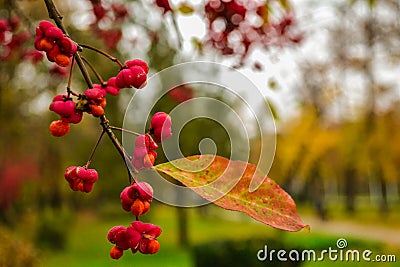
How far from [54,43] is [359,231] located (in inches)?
510

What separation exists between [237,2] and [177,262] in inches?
336

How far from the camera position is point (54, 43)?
0.74 m

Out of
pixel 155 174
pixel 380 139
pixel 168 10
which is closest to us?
pixel 155 174

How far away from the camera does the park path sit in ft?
36.0

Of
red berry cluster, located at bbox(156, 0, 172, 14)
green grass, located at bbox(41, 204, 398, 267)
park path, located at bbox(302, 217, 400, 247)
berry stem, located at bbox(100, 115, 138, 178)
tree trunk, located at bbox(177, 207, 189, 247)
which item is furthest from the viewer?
tree trunk, located at bbox(177, 207, 189, 247)

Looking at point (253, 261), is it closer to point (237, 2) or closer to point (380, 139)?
point (237, 2)

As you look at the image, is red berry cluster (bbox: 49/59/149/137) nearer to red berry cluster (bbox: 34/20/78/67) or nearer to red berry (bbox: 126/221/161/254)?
red berry cluster (bbox: 34/20/78/67)

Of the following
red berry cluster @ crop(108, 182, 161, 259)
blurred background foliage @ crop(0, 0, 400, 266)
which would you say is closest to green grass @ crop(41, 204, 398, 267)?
blurred background foliage @ crop(0, 0, 400, 266)

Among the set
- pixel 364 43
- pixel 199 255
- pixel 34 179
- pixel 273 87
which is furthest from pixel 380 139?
pixel 273 87

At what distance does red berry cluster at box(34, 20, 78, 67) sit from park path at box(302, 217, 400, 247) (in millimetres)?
9740

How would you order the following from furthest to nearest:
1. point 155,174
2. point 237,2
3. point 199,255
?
1. point 199,255
2. point 237,2
3. point 155,174

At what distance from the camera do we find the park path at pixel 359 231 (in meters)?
11.0

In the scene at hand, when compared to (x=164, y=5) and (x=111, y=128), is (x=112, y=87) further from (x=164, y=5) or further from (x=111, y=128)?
(x=164, y=5)

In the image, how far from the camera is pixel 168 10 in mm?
1630
